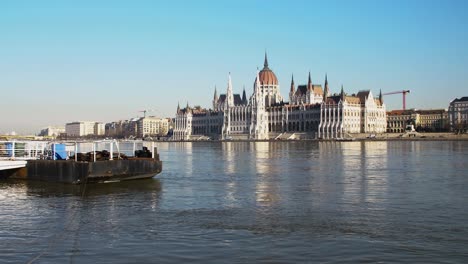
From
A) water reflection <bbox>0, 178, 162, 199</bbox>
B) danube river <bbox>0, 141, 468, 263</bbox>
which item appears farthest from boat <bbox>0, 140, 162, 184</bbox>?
Answer: danube river <bbox>0, 141, 468, 263</bbox>

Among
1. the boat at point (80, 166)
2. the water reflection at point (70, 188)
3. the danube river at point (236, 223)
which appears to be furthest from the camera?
the boat at point (80, 166)

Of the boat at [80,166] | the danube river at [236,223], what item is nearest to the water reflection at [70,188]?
the danube river at [236,223]

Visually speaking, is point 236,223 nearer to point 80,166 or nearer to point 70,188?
point 70,188

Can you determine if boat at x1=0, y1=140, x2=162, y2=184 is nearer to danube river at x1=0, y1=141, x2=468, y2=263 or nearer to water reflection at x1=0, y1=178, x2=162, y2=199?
water reflection at x1=0, y1=178, x2=162, y2=199

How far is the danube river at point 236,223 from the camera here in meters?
14.5

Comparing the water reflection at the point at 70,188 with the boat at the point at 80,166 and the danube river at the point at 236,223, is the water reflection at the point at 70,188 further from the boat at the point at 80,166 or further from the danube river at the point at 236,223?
the boat at the point at 80,166

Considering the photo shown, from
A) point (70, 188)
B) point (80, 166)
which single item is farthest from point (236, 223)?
point (80, 166)

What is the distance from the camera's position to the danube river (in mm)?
14508

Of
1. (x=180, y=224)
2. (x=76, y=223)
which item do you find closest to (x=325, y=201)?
(x=180, y=224)

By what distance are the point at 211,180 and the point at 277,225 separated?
58.7ft

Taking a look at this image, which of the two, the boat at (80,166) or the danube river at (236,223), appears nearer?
the danube river at (236,223)

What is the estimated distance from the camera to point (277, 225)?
1839 cm

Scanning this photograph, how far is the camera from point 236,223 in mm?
18828

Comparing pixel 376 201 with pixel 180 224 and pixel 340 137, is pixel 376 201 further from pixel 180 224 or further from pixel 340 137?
pixel 340 137
